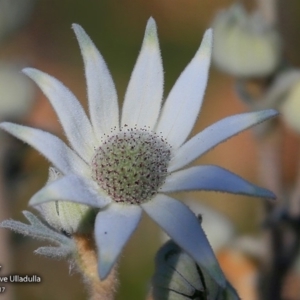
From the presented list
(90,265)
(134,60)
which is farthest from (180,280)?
(134,60)

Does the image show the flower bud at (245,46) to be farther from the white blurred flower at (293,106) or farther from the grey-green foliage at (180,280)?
the grey-green foliage at (180,280)

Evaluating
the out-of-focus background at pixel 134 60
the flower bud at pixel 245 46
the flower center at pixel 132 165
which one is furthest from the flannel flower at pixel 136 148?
the out-of-focus background at pixel 134 60

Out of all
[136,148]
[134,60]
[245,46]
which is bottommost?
[136,148]

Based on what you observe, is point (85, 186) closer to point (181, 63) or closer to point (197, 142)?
point (197, 142)

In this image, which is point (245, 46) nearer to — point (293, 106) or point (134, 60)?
point (293, 106)

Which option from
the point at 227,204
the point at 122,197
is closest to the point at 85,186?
the point at 122,197

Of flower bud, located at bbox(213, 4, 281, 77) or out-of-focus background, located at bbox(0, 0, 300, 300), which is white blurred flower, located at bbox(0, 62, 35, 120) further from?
out-of-focus background, located at bbox(0, 0, 300, 300)

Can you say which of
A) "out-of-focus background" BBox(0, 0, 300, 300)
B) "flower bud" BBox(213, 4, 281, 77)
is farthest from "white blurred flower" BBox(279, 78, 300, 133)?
"out-of-focus background" BBox(0, 0, 300, 300)
